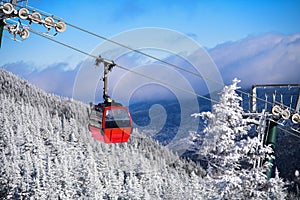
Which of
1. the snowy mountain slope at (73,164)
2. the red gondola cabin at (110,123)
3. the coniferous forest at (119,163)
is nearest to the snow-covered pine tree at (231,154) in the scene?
the coniferous forest at (119,163)

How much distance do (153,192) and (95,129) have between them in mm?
79546

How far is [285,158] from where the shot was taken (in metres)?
159

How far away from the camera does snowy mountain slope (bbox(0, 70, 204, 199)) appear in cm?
7725

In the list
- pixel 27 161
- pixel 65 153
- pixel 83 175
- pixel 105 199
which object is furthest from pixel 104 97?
pixel 65 153

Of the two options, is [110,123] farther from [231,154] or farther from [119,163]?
[119,163]

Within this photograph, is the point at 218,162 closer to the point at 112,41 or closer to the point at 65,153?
the point at 112,41

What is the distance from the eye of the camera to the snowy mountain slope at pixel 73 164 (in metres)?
77.2

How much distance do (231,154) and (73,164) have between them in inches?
3392

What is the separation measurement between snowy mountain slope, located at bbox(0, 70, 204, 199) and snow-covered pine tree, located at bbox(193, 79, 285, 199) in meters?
3.51

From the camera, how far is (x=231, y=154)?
1942 centimetres

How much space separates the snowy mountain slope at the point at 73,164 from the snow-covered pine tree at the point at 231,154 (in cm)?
351

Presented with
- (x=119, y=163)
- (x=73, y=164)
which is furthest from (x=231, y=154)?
(x=119, y=163)

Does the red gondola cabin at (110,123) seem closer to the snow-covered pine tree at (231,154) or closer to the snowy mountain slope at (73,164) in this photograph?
the snow-covered pine tree at (231,154)

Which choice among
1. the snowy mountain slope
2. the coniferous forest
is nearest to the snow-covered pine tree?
the coniferous forest
